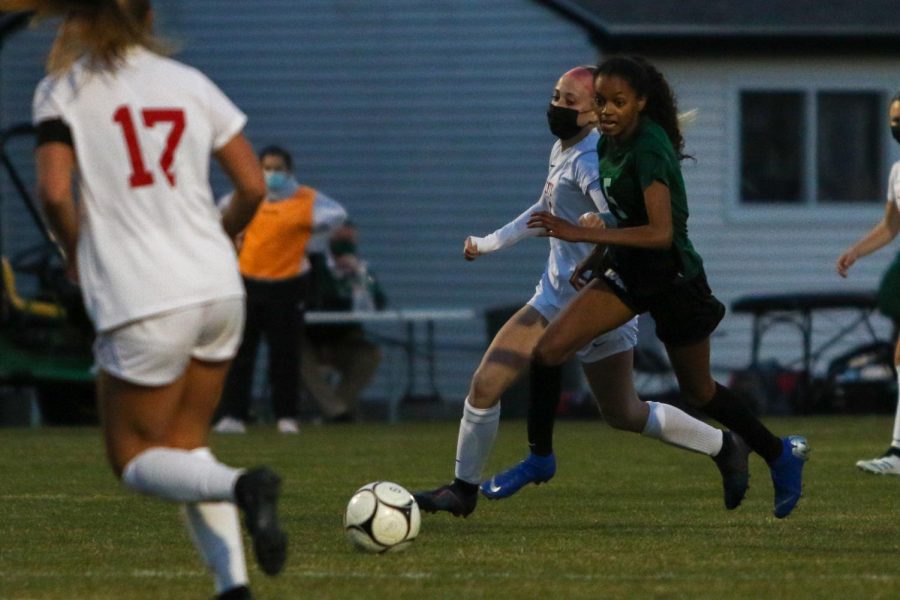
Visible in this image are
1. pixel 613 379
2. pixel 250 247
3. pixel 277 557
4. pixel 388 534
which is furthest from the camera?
pixel 250 247

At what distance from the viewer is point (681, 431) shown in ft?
29.9

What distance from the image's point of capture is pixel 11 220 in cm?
2486

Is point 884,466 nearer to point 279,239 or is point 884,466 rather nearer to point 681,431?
point 681,431

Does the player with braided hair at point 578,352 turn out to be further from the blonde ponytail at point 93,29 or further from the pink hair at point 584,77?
the blonde ponytail at point 93,29

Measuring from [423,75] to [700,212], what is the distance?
343 cm

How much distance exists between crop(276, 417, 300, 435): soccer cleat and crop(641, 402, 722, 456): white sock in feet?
26.7

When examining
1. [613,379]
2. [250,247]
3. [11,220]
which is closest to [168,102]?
[613,379]

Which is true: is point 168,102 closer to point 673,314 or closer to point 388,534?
point 388,534

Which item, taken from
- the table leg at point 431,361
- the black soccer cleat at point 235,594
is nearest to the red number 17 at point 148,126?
the black soccer cleat at point 235,594

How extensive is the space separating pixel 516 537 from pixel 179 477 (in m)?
2.88

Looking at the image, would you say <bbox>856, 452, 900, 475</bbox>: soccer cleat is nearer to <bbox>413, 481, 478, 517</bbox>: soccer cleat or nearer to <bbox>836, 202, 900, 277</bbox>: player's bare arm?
<bbox>836, 202, 900, 277</bbox>: player's bare arm

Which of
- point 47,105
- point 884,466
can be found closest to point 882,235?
point 884,466

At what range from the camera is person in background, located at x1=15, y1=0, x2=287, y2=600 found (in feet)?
18.2

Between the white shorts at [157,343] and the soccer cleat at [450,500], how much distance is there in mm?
2986
